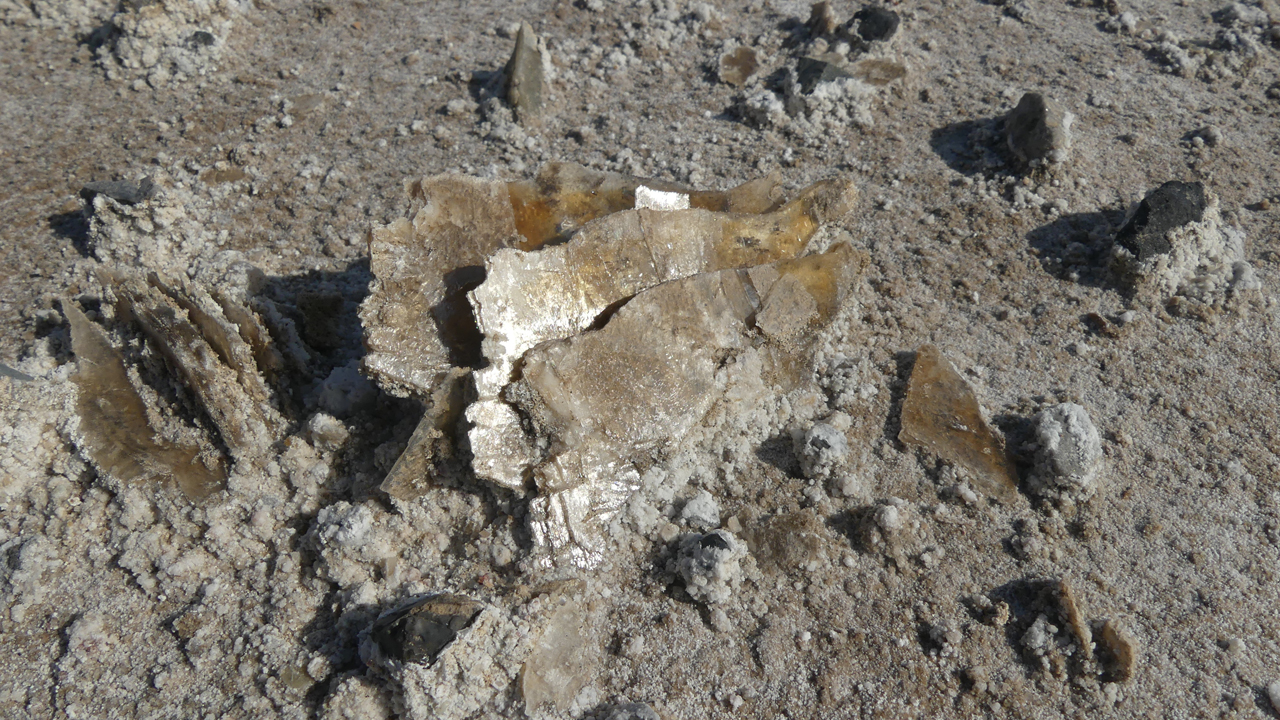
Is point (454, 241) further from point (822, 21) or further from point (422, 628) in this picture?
point (822, 21)

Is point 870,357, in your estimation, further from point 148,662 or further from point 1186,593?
point 148,662

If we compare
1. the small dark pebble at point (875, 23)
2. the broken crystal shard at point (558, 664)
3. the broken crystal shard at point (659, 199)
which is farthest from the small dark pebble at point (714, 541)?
the small dark pebble at point (875, 23)

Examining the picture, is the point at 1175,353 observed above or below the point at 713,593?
above

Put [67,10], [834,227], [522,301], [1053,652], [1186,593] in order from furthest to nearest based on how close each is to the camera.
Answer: [67,10] < [834,227] < [522,301] < [1186,593] < [1053,652]

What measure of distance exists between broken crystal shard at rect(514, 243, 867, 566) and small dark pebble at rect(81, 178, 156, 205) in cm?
214

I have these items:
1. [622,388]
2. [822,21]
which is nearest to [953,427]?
[622,388]

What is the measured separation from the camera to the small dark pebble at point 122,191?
10.4 ft

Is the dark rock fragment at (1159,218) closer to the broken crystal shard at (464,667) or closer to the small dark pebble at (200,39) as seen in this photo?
the broken crystal shard at (464,667)

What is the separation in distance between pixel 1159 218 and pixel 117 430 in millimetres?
3834

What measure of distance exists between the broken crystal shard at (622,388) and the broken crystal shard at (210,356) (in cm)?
Result: 94

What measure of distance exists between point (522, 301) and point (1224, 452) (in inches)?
92.1

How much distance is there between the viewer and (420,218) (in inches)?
103

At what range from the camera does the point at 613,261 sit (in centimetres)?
253

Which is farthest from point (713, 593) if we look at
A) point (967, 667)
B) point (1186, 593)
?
point (1186, 593)
